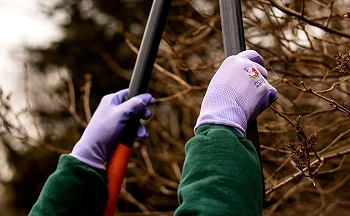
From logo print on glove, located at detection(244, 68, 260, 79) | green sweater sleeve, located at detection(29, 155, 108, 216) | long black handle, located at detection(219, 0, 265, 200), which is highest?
long black handle, located at detection(219, 0, 265, 200)

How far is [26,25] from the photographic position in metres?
7.30

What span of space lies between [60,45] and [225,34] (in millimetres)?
6751

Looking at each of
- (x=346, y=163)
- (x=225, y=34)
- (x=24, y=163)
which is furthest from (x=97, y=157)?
(x=24, y=163)

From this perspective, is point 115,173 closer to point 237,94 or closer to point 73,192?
point 73,192

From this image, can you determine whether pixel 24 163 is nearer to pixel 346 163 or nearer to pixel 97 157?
pixel 346 163

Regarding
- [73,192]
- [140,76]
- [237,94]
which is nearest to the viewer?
[237,94]

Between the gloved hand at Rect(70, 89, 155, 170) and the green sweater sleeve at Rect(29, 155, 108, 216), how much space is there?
1.8 inches

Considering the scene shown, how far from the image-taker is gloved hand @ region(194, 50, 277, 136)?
4.23ft

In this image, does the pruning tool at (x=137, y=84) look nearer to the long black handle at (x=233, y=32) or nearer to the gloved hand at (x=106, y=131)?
the gloved hand at (x=106, y=131)

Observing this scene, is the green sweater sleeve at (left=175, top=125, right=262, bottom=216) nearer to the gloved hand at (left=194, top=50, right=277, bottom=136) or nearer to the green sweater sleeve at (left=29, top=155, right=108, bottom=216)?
the gloved hand at (left=194, top=50, right=277, bottom=136)

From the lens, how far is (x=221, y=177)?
1158 mm

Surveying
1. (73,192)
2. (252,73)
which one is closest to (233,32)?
(252,73)

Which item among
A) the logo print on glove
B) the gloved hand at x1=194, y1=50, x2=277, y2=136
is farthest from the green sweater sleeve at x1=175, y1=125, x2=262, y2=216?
the logo print on glove

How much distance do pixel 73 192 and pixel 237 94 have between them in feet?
2.11
